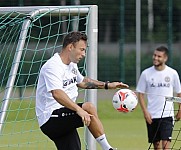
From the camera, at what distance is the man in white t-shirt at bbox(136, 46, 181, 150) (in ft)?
38.3

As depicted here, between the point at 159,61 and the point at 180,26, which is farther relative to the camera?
the point at 180,26

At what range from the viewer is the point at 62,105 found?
8.03m

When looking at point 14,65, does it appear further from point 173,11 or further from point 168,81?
point 173,11

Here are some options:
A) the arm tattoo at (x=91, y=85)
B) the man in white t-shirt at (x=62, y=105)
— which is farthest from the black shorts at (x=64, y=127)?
the arm tattoo at (x=91, y=85)

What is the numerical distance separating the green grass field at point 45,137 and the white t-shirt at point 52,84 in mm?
2303

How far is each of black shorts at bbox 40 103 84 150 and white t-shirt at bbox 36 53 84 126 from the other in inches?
3.1

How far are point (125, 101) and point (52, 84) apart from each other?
4.25 feet

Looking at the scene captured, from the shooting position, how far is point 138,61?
2000 centimetres

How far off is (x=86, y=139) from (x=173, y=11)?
1039 cm

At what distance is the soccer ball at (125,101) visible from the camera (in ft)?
30.0

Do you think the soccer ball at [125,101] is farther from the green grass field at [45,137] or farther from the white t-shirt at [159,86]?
the white t-shirt at [159,86]

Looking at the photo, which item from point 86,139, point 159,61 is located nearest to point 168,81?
point 159,61

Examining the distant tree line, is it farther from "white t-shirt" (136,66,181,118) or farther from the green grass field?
"white t-shirt" (136,66,181,118)

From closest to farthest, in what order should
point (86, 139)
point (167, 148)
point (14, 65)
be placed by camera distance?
1. point (14, 65)
2. point (86, 139)
3. point (167, 148)
